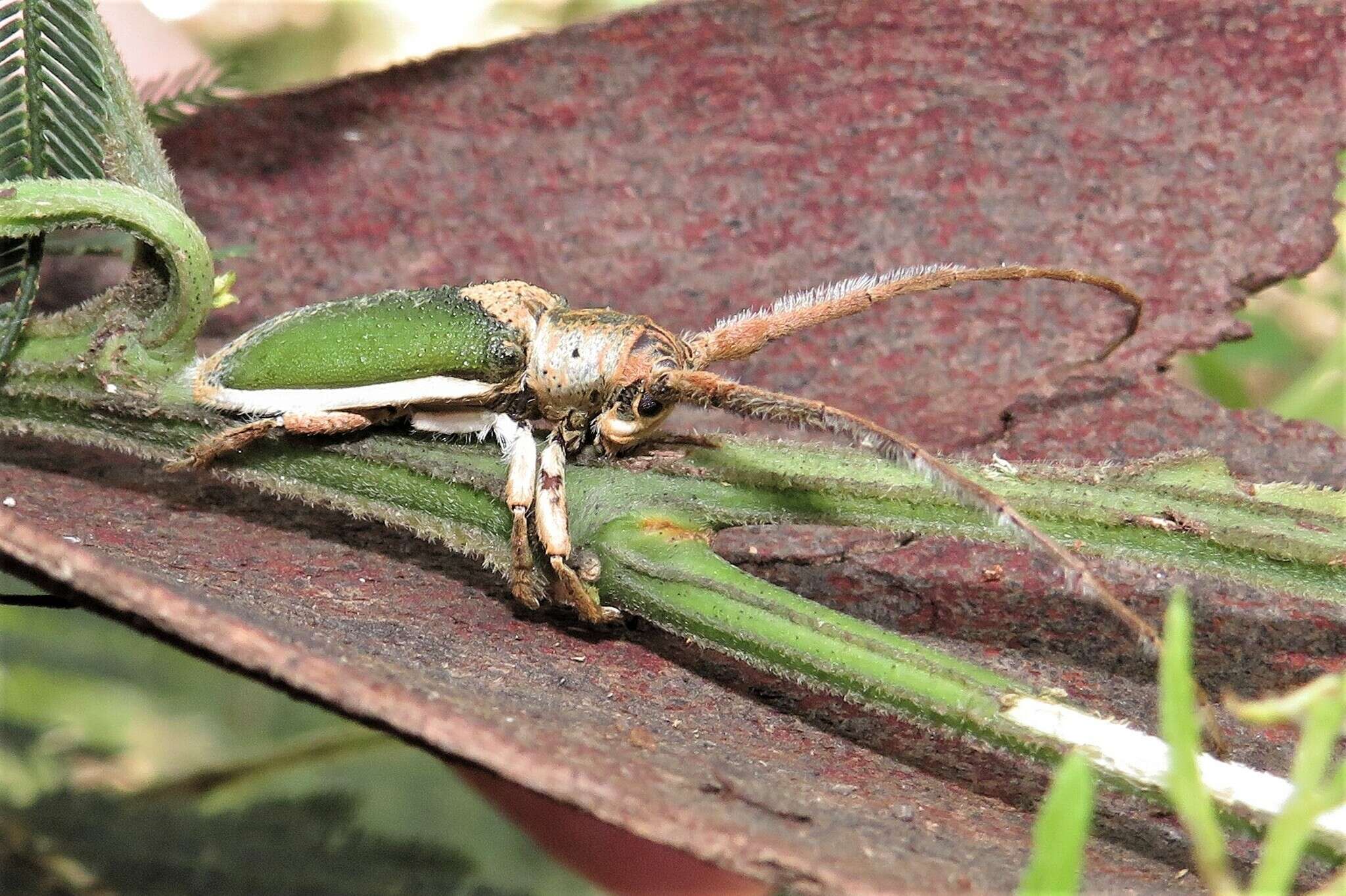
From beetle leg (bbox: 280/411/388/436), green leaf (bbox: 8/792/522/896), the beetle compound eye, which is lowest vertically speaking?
green leaf (bbox: 8/792/522/896)

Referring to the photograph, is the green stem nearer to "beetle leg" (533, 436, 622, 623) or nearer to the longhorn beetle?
the longhorn beetle

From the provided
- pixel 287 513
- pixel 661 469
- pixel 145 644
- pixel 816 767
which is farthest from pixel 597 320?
pixel 145 644

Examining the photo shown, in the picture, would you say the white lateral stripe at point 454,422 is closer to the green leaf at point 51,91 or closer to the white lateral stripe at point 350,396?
the white lateral stripe at point 350,396

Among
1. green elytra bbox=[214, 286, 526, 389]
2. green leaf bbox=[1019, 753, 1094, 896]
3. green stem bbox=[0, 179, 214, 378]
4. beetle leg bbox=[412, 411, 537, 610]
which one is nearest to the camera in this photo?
green leaf bbox=[1019, 753, 1094, 896]

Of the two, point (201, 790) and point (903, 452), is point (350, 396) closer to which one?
point (903, 452)

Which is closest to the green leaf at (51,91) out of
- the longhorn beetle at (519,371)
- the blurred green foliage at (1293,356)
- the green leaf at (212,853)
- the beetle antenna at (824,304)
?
the longhorn beetle at (519,371)

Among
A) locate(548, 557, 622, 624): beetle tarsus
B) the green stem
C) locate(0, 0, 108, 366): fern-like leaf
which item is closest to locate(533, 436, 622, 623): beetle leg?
locate(548, 557, 622, 624): beetle tarsus
